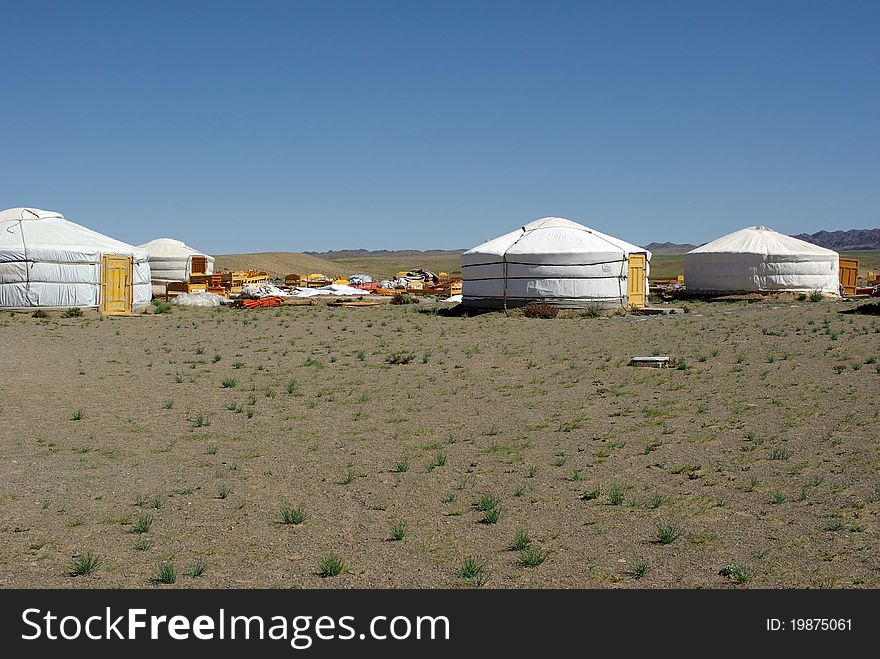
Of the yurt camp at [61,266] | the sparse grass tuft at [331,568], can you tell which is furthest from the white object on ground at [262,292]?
the sparse grass tuft at [331,568]

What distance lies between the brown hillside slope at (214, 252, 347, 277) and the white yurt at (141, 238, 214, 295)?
127 ft

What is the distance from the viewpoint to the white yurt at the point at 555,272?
82.9ft

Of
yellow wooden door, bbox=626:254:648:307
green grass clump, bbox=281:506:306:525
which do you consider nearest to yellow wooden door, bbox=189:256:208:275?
yellow wooden door, bbox=626:254:648:307

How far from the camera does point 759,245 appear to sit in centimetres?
3191

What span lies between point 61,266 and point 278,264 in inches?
2512

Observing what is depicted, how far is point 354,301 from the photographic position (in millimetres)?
33281

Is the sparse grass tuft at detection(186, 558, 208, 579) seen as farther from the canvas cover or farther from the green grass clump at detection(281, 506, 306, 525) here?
the canvas cover

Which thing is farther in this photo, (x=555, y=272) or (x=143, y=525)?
(x=555, y=272)

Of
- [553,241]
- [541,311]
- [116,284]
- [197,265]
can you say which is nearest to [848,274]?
[553,241]

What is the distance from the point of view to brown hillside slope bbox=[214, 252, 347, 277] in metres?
82.1

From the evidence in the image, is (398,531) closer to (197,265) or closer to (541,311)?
(541,311)

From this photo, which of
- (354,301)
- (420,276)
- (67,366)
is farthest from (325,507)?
(420,276)

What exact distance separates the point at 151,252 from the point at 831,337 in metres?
29.4

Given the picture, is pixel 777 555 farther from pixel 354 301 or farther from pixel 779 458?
pixel 354 301
